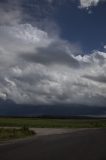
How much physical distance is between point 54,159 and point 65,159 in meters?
0.56

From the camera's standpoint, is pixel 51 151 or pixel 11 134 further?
pixel 11 134

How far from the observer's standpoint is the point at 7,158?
Result: 18.5 m

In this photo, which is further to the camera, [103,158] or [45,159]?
[103,158]

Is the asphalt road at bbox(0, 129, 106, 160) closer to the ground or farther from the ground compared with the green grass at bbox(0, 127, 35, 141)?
closer to the ground

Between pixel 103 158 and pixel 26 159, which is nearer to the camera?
pixel 26 159

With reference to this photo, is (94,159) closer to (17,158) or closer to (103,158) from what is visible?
(103,158)

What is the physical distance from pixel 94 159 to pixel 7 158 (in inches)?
173

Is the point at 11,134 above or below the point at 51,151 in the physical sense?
above

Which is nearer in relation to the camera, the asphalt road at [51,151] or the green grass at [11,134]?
the asphalt road at [51,151]

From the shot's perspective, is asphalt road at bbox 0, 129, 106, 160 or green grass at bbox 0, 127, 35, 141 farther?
green grass at bbox 0, 127, 35, 141

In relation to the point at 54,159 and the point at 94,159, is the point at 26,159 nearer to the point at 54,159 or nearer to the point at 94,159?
the point at 54,159

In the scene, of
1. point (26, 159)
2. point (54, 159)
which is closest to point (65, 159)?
point (54, 159)

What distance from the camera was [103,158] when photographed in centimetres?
1956

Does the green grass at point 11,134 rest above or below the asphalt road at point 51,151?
above
